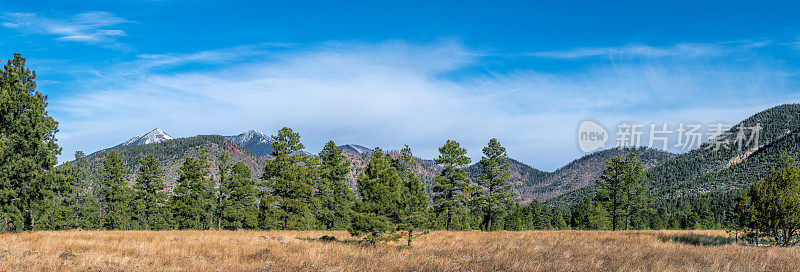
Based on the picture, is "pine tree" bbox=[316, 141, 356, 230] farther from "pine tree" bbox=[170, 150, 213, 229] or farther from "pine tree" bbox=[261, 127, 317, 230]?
"pine tree" bbox=[170, 150, 213, 229]

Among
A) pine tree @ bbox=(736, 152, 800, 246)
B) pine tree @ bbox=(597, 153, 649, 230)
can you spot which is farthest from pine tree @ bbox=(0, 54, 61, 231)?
pine tree @ bbox=(597, 153, 649, 230)

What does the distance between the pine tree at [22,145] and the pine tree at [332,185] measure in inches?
1089

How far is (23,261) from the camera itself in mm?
12867

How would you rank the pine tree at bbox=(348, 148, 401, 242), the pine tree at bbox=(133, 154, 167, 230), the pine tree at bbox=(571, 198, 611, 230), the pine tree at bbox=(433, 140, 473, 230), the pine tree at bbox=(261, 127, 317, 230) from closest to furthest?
the pine tree at bbox=(348, 148, 401, 242) < the pine tree at bbox=(261, 127, 317, 230) < the pine tree at bbox=(433, 140, 473, 230) < the pine tree at bbox=(133, 154, 167, 230) < the pine tree at bbox=(571, 198, 611, 230)

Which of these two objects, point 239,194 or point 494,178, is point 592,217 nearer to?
point 494,178

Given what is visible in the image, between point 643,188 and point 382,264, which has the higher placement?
point 643,188

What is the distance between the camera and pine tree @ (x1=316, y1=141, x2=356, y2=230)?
165ft

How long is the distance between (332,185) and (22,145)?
102 feet

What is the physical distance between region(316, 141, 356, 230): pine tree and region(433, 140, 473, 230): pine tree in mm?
11569

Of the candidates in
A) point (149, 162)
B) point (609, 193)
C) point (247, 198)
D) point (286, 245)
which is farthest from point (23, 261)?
point (609, 193)

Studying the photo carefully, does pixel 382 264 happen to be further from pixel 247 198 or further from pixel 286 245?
pixel 247 198

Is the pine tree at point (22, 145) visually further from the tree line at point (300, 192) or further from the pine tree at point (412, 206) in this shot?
the pine tree at point (412, 206)

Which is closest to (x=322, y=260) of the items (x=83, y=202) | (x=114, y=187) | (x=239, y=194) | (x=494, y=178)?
(x=494, y=178)

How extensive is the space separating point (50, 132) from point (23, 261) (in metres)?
15.0
